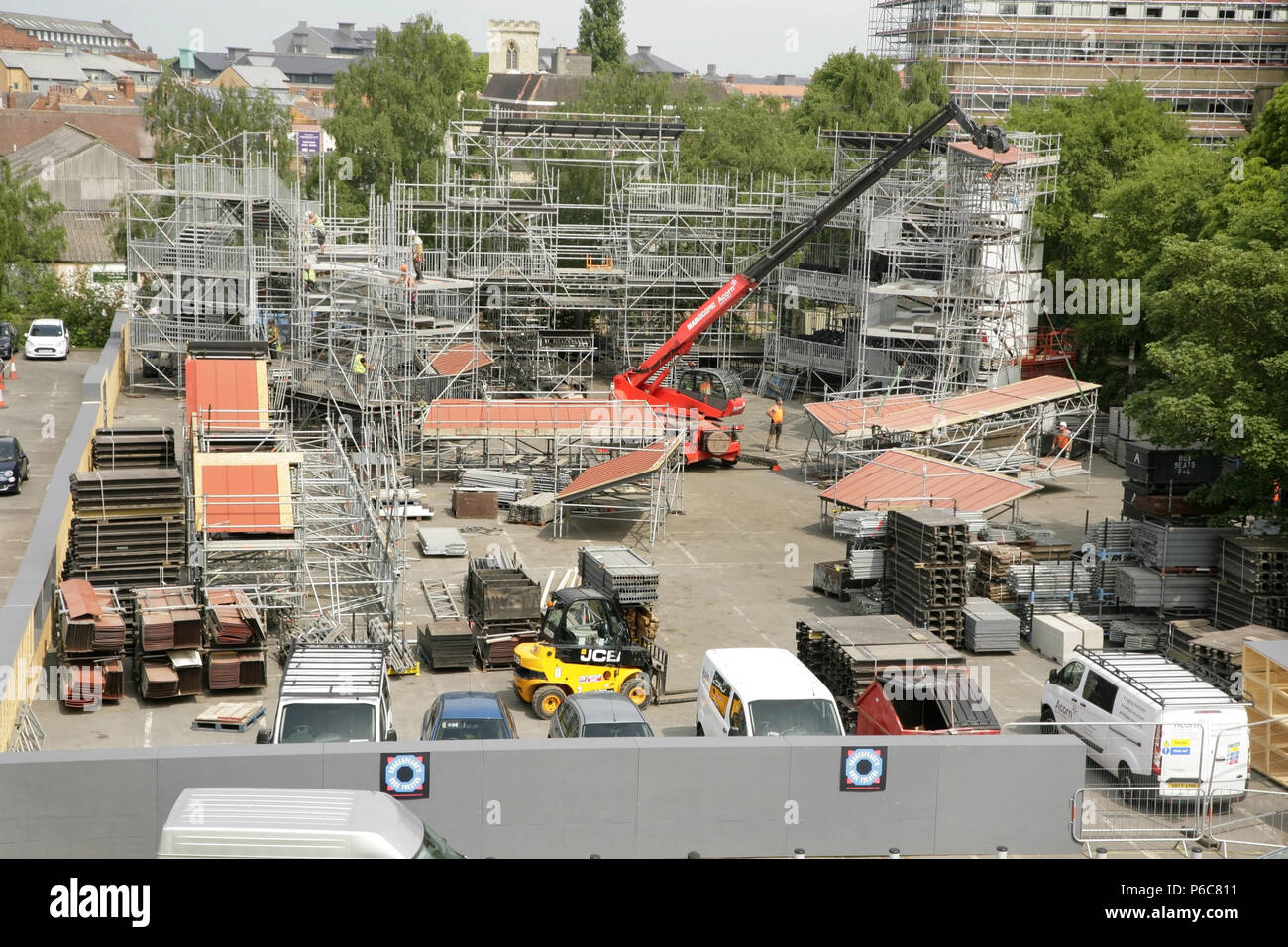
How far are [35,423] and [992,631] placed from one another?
2773 centimetres

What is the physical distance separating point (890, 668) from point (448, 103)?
50.8 metres

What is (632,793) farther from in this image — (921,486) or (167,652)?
(921,486)

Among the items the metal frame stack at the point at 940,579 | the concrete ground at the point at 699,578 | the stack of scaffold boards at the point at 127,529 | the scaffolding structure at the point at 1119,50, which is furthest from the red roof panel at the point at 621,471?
the scaffolding structure at the point at 1119,50

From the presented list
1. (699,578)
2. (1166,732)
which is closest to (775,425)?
Answer: (699,578)

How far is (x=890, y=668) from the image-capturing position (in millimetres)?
17953

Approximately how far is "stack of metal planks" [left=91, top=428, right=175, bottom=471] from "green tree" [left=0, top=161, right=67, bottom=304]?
2836cm

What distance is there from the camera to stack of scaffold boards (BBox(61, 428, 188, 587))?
893 inches

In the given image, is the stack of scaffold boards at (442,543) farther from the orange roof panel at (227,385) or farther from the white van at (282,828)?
the white van at (282,828)

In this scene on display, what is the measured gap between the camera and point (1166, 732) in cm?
1587

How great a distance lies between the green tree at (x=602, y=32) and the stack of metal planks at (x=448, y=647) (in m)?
104

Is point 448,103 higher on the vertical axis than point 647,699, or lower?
higher

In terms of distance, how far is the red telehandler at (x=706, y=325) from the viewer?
36.8 metres
